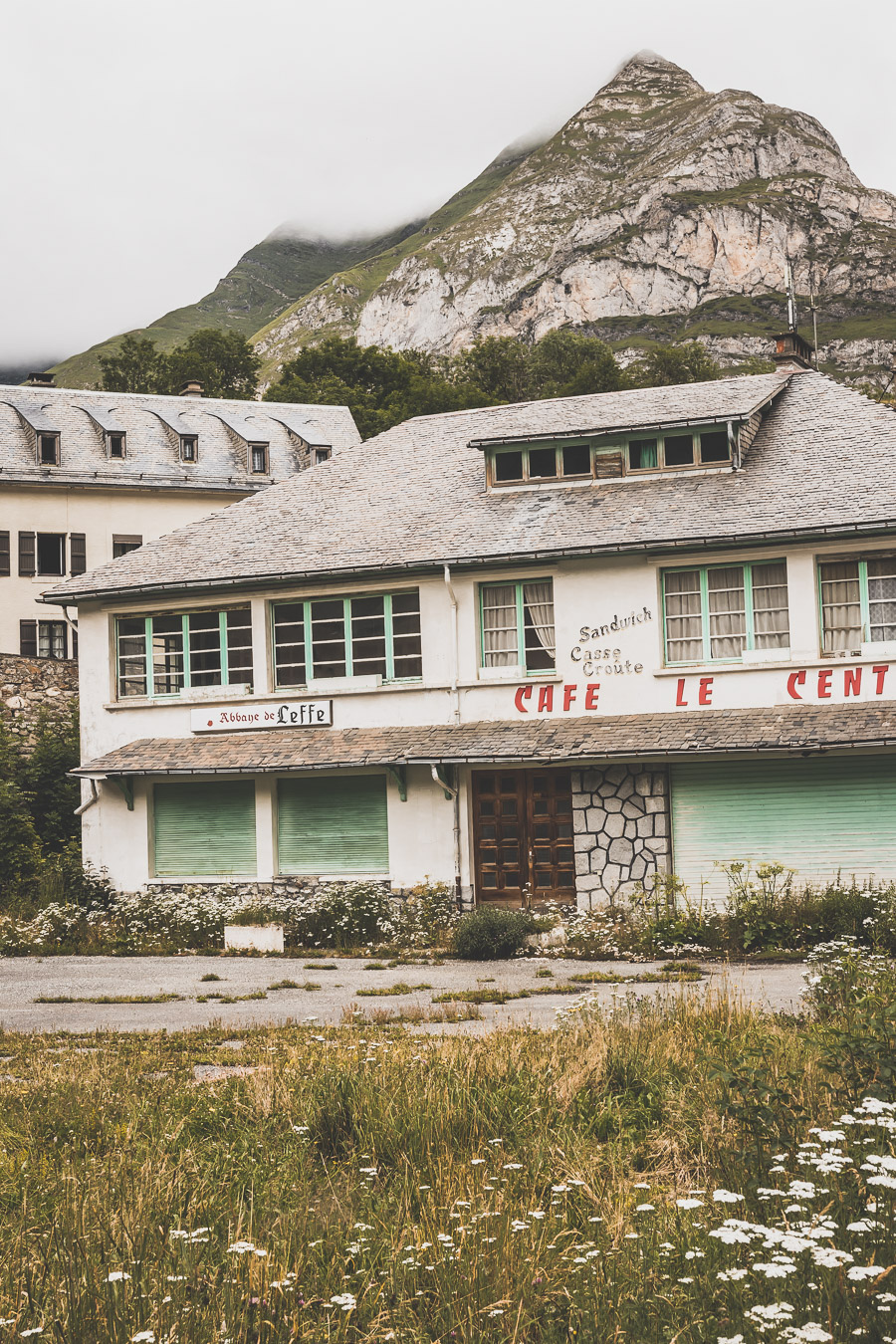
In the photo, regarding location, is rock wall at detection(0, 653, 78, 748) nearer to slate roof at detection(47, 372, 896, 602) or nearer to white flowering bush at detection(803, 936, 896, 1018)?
slate roof at detection(47, 372, 896, 602)

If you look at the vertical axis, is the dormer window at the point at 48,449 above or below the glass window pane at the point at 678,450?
above

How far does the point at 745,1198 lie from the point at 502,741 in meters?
15.9

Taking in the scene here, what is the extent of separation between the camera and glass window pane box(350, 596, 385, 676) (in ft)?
77.3

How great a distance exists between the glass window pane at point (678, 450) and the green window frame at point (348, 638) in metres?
5.01

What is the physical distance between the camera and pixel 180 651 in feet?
83.5

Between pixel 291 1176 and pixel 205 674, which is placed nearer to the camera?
pixel 291 1176

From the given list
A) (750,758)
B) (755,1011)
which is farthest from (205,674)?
(755,1011)

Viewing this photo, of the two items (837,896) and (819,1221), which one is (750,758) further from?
(819,1221)

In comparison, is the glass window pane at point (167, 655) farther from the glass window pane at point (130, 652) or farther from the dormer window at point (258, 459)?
the dormer window at point (258, 459)

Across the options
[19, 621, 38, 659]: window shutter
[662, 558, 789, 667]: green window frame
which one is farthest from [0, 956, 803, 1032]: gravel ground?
[19, 621, 38, 659]: window shutter

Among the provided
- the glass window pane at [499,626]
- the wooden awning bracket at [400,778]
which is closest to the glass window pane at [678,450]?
the glass window pane at [499,626]

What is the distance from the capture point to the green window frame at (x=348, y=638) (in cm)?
2336

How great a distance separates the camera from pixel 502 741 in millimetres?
21109

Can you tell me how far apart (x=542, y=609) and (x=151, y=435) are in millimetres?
29343
